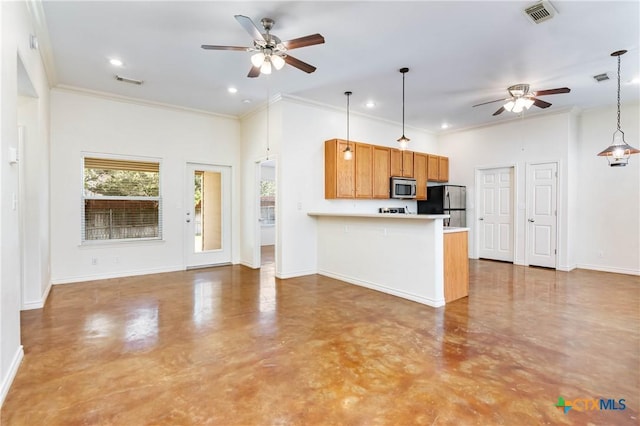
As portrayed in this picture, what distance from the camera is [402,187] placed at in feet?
22.0

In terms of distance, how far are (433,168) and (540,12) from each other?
4.59 m

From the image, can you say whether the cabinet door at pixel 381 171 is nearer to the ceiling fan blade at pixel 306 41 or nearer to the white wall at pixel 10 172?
the ceiling fan blade at pixel 306 41

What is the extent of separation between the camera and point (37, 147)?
3.89 metres

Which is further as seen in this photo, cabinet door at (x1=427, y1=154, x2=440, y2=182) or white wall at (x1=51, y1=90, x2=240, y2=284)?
cabinet door at (x1=427, y1=154, x2=440, y2=182)

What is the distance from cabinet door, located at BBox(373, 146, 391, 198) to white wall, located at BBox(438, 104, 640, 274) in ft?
8.48

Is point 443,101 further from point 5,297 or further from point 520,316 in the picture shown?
point 5,297

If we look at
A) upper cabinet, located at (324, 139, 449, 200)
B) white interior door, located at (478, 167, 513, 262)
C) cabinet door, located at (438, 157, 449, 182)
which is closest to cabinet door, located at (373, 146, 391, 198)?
upper cabinet, located at (324, 139, 449, 200)

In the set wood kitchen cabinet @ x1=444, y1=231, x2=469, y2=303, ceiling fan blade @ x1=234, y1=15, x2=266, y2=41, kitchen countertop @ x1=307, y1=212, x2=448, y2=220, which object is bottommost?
wood kitchen cabinet @ x1=444, y1=231, x2=469, y2=303

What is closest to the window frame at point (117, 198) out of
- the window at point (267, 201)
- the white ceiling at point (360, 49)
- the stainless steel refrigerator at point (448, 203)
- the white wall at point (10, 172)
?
the white ceiling at point (360, 49)

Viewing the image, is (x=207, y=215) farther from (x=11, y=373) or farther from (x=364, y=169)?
(x=11, y=373)

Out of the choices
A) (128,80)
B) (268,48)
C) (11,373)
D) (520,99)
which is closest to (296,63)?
(268,48)

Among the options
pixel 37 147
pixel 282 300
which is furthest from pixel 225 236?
pixel 37 147

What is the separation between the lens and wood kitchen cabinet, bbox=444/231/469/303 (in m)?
4.05

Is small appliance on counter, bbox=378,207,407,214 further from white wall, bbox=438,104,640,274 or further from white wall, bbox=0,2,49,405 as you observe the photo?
white wall, bbox=0,2,49,405
